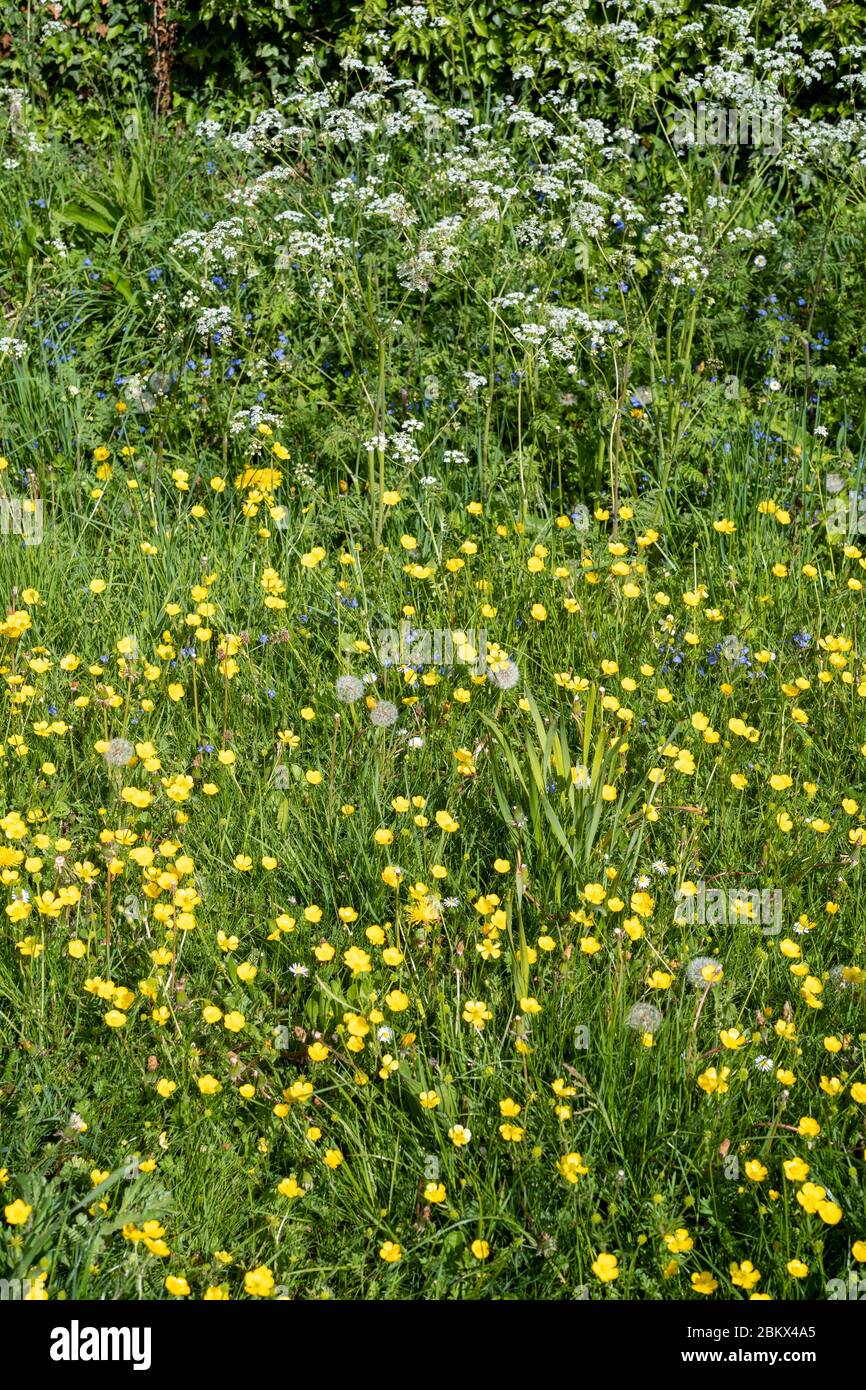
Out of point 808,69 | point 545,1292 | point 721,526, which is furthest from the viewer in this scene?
point 808,69

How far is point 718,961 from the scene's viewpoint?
2.58 m

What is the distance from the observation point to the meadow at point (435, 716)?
221 centimetres

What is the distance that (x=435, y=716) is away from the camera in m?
3.21

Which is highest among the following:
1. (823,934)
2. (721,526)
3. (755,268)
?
(755,268)

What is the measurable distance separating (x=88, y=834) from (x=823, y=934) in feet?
5.23

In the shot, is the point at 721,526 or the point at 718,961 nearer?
the point at 718,961

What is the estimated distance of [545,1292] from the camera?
209 centimetres

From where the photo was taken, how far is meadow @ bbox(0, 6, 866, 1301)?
87.2 inches

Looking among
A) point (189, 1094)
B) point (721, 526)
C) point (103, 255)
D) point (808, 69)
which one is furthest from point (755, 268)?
point (189, 1094)

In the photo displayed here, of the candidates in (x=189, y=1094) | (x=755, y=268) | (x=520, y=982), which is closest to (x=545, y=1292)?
(x=520, y=982)

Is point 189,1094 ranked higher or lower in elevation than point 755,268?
lower
